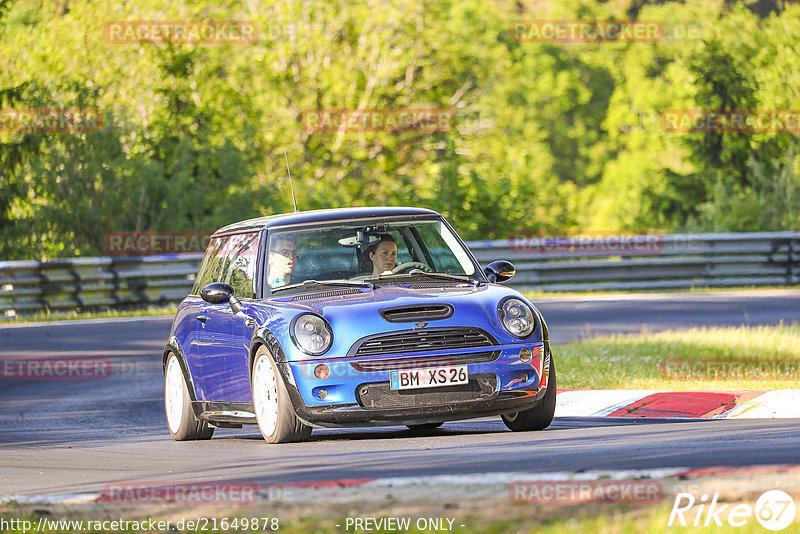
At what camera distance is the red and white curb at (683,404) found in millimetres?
10086

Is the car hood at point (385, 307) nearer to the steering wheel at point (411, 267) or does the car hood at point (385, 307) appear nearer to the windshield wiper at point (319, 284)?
the windshield wiper at point (319, 284)

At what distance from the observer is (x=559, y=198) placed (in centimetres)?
3591

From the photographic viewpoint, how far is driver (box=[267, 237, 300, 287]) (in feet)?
31.9

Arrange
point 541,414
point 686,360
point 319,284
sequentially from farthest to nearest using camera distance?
point 686,360 → point 319,284 → point 541,414

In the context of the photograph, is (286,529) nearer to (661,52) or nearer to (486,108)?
(486,108)

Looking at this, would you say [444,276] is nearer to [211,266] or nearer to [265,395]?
[265,395]

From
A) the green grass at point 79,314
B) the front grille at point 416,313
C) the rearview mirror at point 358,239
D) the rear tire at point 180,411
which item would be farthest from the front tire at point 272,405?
the green grass at point 79,314

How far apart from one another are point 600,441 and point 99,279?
15.6 meters

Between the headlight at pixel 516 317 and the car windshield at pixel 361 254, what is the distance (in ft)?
2.82

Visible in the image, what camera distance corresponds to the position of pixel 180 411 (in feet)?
35.1

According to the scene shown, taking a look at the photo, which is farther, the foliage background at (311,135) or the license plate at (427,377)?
the foliage background at (311,135)

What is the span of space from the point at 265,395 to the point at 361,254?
4.39 feet

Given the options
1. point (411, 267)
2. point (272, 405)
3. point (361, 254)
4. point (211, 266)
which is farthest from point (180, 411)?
point (411, 267)

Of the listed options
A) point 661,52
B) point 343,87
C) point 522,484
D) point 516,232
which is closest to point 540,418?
point 522,484
